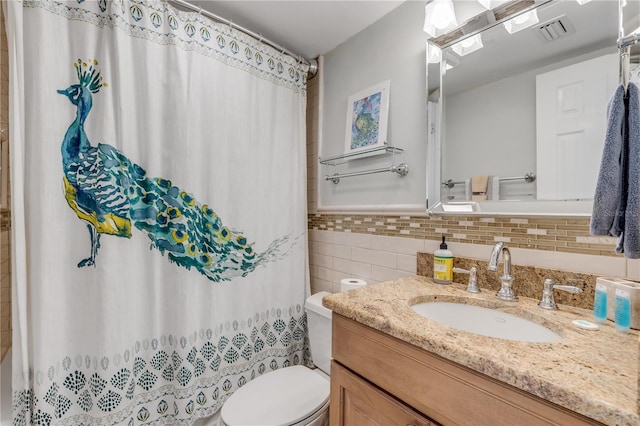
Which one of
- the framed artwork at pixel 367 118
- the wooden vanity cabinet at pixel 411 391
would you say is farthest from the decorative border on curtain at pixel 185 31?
the wooden vanity cabinet at pixel 411 391

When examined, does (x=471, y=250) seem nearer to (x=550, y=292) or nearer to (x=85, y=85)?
(x=550, y=292)

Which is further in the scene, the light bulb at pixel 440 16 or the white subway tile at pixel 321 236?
the white subway tile at pixel 321 236

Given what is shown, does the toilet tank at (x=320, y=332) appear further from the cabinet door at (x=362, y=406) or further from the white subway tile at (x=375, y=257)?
the cabinet door at (x=362, y=406)

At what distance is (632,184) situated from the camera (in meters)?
0.61

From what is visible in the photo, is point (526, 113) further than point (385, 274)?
No

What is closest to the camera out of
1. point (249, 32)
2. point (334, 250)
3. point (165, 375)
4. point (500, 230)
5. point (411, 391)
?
point (411, 391)

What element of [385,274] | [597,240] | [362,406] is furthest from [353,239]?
[597,240]

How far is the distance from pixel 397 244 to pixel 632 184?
86cm

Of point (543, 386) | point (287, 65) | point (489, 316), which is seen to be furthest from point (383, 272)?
point (287, 65)

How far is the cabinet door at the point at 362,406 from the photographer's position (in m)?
0.71

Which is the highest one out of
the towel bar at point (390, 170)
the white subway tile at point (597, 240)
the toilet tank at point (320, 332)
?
the towel bar at point (390, 170)

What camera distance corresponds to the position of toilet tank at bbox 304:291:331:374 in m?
1.41

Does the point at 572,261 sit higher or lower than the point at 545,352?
higher

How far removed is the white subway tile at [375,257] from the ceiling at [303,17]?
1.25 m
